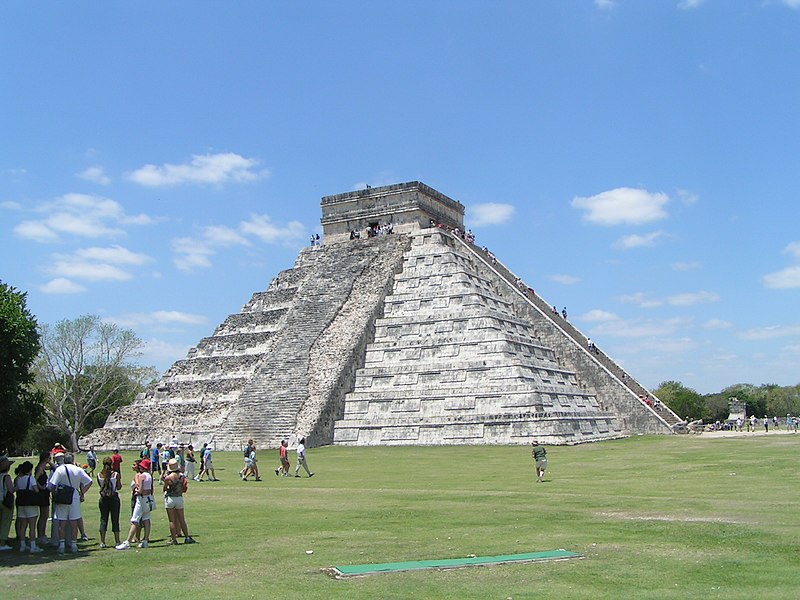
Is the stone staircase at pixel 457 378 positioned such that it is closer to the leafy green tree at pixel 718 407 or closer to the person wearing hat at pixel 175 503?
the person wearing hat at pixel 175 503

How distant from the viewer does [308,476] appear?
21.5 m

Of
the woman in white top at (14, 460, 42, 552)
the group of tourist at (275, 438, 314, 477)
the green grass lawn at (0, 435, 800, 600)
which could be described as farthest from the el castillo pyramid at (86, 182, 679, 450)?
the woman in white top at (14, 460, 42, 552)

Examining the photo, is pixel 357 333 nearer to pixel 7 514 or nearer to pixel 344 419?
pixel 344 419

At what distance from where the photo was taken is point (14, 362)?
15.4 m

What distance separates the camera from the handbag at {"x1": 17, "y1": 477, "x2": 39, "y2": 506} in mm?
11281

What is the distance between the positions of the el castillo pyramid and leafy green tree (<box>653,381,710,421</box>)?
30.1m

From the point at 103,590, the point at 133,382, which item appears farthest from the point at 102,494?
the point at 133,382

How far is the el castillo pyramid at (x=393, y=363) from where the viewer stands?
99.7 feet

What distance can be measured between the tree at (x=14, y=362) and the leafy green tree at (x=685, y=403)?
55187mm

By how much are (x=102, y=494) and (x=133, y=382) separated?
146ft

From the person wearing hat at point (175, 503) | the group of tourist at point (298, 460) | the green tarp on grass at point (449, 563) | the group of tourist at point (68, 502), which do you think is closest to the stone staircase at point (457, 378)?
the group of tourist at point (298, 460)

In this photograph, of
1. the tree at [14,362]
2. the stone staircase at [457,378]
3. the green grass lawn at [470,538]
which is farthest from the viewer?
the stone staircase at [457,378]

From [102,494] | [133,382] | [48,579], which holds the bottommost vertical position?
[48,579]

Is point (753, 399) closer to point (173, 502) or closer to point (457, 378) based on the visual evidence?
point (457, 378)
